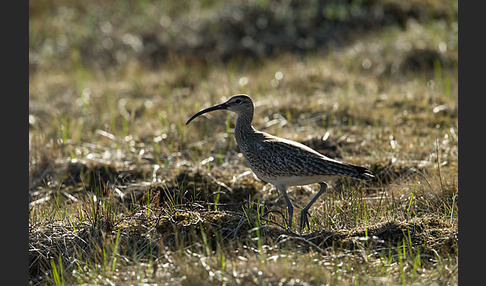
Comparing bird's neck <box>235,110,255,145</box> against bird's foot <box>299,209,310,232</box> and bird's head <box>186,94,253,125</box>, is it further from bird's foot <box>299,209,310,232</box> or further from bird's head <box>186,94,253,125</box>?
bird's foot <box>299,209,310,232</box>

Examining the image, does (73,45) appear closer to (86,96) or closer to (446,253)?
(86,96)

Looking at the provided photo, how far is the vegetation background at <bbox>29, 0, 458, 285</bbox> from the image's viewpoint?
17.2 ft

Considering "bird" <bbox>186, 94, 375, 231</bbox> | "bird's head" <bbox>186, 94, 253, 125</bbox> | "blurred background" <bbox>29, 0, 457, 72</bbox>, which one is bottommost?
"bird" <bbox>186, 94, 375, 231</bbox>

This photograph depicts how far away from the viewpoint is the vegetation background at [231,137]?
524cm

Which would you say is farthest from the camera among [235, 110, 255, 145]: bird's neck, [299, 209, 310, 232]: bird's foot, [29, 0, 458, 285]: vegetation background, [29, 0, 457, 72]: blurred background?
[29, 0, 457, 72]: blurred background

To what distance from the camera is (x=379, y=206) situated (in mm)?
6336

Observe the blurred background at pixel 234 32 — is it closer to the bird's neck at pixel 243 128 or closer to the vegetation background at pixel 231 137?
the vegetation background at pixel 231 137

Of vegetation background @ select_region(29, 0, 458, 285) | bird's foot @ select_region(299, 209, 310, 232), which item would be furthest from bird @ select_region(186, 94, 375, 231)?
vegetation background @ select_region(29, 0, 458, 285)

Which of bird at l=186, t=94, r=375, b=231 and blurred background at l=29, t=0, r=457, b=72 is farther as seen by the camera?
blurred background at l=29, t=0, r=457, b=72

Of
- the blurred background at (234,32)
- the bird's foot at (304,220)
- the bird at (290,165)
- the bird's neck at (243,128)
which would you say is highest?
the blurred background at (234,32)

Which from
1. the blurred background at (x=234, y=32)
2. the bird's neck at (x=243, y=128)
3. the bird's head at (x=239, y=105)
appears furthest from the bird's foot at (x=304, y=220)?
the blurred background at (x=234, y=32)

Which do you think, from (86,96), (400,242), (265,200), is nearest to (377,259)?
(400,242)

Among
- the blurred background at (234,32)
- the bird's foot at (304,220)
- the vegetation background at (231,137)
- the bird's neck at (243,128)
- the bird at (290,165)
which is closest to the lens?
the vegetation background at (231,137)

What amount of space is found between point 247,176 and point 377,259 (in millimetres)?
3051
